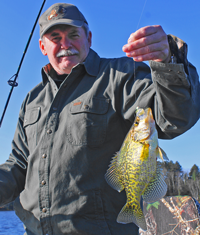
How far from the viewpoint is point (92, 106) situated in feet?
8.51

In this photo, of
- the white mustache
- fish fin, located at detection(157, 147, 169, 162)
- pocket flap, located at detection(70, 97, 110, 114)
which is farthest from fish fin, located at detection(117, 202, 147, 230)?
the white mustache

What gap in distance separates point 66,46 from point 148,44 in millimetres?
A: 1601

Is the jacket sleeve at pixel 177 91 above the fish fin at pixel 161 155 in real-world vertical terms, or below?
above

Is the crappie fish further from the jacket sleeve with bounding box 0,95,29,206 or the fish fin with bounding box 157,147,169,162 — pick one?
the jacket sleeve with bounding box 0,95,29,206

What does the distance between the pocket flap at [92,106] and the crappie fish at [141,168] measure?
62cm

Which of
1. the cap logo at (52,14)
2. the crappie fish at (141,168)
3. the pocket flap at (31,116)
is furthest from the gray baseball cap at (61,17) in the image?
the crappie fish at (141,168)

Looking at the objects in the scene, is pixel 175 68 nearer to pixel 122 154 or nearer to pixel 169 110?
pixel 169 110

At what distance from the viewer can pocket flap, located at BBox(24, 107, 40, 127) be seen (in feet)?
10.0

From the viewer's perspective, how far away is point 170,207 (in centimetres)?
584

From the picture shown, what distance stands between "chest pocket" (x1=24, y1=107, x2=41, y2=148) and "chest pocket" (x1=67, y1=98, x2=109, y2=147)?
23.3 inches

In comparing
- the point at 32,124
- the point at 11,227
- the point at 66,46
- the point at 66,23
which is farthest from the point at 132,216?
the point at 11,227

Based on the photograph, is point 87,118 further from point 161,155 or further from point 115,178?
point 161,155

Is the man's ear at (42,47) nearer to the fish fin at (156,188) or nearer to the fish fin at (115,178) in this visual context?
the fish fin at (115,178)

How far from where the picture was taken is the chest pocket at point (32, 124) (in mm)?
2965
